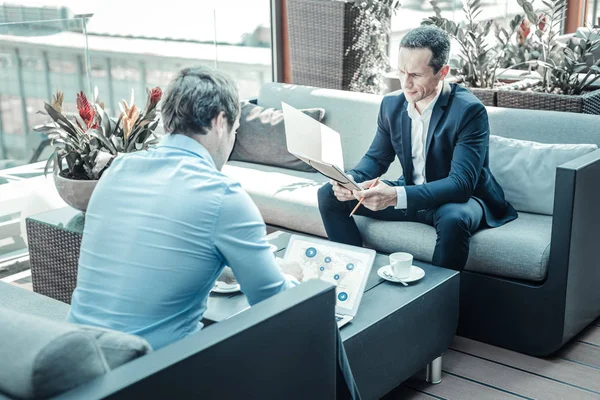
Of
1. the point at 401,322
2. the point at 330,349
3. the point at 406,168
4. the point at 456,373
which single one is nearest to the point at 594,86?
the point at 406,168

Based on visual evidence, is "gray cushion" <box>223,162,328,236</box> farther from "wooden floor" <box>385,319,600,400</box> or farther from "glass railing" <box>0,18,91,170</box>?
"glass railing" <box>0,18,91,170</box>

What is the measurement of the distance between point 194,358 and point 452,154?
5.69 ft

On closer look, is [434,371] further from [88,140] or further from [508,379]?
[88,140]

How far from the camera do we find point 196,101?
1.72 m

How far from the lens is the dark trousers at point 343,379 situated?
1.85 metres

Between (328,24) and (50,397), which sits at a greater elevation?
(328,24)

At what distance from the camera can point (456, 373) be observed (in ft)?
8.68

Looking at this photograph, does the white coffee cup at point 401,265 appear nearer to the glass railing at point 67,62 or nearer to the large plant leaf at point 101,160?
the large plant leaf at point 101,160

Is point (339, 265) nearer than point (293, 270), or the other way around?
point (293, 270)

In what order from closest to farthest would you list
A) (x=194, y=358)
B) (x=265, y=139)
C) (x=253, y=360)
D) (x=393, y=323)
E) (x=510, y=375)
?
(x=194, y=358) → (x=253, y=360) → (x=393, y=323) → (x=510, y=375) → (x=265, y=139)

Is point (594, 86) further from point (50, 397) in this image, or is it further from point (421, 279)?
point (50, 397)

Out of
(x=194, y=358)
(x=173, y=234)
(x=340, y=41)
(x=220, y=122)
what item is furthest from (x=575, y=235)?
(x=340, y=41)

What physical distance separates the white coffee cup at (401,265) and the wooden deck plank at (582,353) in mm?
763

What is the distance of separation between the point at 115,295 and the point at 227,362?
1.03 ft
